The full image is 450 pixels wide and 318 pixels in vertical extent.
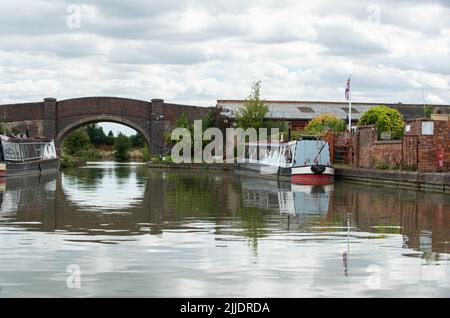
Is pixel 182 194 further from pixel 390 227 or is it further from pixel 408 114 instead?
pixel 408 114

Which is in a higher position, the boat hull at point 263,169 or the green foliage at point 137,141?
the green foliage at point 137,141

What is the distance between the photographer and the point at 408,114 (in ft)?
204

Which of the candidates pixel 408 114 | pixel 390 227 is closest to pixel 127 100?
pixel 408 114

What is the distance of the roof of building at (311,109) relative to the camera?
60.2 m

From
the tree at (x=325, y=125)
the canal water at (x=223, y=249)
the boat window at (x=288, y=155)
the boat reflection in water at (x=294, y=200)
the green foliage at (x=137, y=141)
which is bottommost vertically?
the boat reflection in water at (x=294, y=200)

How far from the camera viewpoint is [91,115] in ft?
189

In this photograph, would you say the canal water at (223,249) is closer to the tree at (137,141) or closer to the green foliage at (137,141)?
the tree at (137,141)

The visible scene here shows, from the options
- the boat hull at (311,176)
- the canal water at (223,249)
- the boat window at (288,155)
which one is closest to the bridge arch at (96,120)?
the boat window at (288,155)

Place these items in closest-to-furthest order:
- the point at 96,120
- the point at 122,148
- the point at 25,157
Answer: the point at 25,157
the point at 96,120
the point at 122,148

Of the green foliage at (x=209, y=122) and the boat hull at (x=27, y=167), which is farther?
the green foliage at (x=209, y=122)

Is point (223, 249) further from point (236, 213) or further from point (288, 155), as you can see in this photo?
point (288, 155)

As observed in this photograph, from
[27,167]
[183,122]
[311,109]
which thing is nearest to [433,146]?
[27,167]

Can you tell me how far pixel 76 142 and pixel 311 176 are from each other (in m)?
50.9

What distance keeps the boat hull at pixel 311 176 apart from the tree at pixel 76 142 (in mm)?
47392
